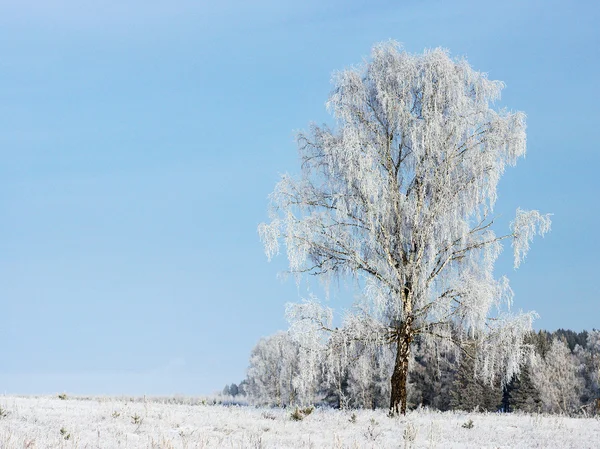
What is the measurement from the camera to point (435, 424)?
560 inches

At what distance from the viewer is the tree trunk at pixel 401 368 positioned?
1756cm

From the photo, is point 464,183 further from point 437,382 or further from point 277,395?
point 277,395

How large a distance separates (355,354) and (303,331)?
197cm

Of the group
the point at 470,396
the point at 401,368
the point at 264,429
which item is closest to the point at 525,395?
the point at 470,396

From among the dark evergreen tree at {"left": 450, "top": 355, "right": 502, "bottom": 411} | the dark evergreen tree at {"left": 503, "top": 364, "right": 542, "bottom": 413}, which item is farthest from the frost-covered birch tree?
the dark evergreen tree at {"left": 503, "top": 364, "right": 542, "bottom": 413}

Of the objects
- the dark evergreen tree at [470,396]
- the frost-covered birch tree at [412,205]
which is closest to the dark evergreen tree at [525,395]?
the dark evergreen tree at [470,396]

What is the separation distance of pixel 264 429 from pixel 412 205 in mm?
7653

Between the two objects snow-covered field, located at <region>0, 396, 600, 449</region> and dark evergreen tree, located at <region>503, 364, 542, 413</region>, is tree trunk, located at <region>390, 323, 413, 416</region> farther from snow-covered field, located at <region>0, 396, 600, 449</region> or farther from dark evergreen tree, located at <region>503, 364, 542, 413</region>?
dark evergreen tree, located at <region>503, 364, 542, 413</region>

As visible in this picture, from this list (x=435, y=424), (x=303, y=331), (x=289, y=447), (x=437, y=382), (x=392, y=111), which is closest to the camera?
(x=289, y=447)

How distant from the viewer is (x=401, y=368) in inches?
707

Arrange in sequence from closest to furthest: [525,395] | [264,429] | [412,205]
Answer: [264,429]
[412,205]
[525,395]

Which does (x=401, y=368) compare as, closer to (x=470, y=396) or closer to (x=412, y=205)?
(x=412, y=205)

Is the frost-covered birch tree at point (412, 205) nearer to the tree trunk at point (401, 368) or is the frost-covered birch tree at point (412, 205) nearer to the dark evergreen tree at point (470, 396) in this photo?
the tree trunk at point (401, 368)

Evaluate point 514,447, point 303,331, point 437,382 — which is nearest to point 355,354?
point 303,331
